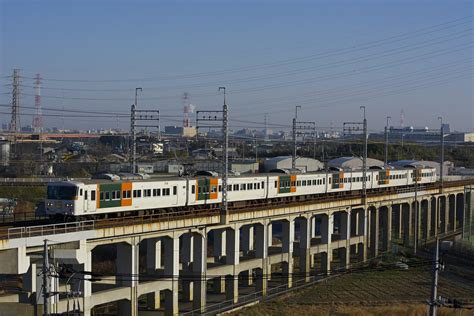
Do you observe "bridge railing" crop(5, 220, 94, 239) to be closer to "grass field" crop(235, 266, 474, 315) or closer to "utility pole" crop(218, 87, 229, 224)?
"utility pole" crop(218, 87, 229, 224)

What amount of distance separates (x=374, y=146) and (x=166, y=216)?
326 ft

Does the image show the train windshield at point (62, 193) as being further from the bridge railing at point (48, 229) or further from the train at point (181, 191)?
the bridge railing at point (48, 229)

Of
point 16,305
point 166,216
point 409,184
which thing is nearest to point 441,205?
point 409,184

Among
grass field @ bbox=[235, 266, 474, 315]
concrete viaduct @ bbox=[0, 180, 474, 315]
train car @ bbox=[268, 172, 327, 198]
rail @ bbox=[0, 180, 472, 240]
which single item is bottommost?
grass field @ bbox=[235, 266, 474, 315]

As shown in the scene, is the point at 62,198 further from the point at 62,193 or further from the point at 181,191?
the point at 181,191

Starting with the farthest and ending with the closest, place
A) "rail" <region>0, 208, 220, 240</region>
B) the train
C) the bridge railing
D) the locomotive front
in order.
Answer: the train
the locomotive front
"rail" <region>0, 208, 220, 240</region>
the bridge railing

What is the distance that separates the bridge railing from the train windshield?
1428mm

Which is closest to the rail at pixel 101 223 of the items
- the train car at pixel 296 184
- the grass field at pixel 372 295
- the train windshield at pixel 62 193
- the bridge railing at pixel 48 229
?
the bridge railing at pixel 48 229

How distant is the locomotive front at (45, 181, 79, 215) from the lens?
3506cm

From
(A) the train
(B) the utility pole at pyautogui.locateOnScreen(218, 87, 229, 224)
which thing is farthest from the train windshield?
(B) the utility pole at pyautogui.locateOnScreen(218, 87, 229, 224)

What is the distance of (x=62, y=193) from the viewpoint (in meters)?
35.5

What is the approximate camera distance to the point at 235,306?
1708 inches

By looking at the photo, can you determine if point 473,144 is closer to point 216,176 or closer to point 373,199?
point 373,199

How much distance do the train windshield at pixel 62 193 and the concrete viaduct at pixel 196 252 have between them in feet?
4.89
